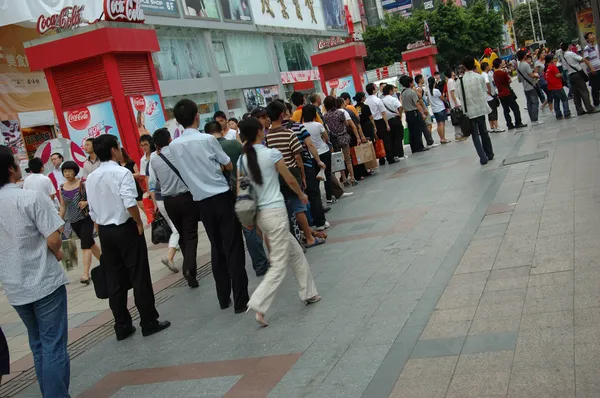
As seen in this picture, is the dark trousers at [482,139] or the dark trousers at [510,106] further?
the dark trousers at [510,106]

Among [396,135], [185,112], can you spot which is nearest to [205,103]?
[396,135]

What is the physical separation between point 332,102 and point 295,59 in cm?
2697

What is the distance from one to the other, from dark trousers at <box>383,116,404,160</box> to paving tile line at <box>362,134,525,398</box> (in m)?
7.35

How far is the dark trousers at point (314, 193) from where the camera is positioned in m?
9.05

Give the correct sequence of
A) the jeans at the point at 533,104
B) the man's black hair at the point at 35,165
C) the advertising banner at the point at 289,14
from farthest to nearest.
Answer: the advertising banner at the point at 289,14 → the jeans at the point at 533,104 → the man's black hair at the point at 35,165

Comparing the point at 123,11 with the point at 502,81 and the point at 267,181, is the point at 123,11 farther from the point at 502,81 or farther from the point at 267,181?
the point at 267,181

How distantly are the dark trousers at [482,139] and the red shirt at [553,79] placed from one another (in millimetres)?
4302

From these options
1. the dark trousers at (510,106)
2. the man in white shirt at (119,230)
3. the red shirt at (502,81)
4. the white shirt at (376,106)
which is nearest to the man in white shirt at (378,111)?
the white shirt at (376,106)

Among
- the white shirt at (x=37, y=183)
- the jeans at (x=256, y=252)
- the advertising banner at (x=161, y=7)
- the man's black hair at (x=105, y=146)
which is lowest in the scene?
the jeans at (x=256, y=252)

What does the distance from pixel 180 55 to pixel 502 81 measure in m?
14.5

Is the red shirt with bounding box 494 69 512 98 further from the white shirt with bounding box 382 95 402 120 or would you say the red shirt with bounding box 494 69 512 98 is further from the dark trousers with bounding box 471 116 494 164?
the dark trousers with bounding box 471 116 494 164

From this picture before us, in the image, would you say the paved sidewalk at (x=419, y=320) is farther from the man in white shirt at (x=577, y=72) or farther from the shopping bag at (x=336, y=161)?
the man in white shirt at (x=577, y=72)

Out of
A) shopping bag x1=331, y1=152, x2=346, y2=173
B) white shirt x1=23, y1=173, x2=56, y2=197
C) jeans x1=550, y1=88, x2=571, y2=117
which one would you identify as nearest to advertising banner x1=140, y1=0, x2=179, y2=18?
jeans x1=550, y1=88, x2=571, y2=117

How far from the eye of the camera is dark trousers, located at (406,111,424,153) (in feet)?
52.9
